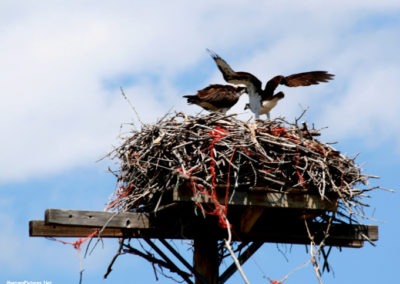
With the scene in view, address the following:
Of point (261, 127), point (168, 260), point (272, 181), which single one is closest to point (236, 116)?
point (261, 127)

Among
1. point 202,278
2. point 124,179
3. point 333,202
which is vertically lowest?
point 202,278

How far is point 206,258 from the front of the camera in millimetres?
7840

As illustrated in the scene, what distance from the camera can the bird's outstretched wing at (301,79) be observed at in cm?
978

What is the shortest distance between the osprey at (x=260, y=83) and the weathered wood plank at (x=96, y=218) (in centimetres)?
272

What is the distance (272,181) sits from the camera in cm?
750

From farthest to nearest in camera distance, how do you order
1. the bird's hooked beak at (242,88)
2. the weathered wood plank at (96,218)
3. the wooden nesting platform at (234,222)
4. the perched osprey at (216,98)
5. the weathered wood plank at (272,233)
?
1. the bird's hooked beak at (242,88)
2. the perched osprey at (216,98)
3. the weathered wood plank at (272,233)
4. the wooden nesting platform at (234,222)
5. the weathered wood plank at (96,218)

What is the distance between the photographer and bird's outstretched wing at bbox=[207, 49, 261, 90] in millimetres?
9766

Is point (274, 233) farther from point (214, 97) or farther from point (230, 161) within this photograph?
point (214, 97)

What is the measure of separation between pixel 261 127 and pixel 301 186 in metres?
0.69

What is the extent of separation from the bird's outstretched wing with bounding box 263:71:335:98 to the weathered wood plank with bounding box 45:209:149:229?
114 inches

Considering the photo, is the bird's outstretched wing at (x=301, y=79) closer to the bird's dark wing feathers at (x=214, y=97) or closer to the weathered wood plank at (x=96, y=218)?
the bird's dark wing feathers at (x=214, y=97)

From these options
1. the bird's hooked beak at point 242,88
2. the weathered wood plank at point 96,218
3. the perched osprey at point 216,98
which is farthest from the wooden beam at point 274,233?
the bird's hooked beak at point 242,88

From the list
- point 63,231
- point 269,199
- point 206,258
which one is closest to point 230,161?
point 269,199

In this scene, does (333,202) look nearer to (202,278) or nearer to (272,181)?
(272,181)
